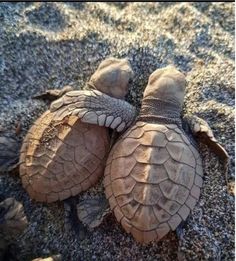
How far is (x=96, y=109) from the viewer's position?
5.45 ft

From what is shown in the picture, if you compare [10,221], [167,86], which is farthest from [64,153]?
[167,86]

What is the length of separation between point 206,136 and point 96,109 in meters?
0.42

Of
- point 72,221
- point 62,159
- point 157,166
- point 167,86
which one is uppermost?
point 167,86

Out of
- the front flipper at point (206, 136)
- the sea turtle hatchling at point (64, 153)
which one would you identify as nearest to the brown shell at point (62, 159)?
the sea turtle hatchling at point (64, 153)

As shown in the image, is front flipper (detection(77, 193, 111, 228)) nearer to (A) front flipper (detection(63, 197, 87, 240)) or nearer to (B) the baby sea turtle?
(A) front flipper (detection(63, 197, 87, 240))

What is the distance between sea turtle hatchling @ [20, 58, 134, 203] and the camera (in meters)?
1.63

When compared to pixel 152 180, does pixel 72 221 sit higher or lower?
lower

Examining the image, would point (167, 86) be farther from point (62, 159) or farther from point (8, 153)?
point (8, 153)

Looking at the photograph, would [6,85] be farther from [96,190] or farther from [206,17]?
[206,17]

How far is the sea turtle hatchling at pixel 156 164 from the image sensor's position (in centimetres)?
152

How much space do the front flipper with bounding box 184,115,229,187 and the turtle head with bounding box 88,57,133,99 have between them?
0.28 meters

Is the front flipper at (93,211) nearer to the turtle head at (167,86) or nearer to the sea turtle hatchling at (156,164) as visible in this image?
the sea turtle hatchling at (156,164)

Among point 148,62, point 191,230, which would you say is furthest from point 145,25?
point 191,230

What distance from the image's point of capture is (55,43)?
200 centimetres
